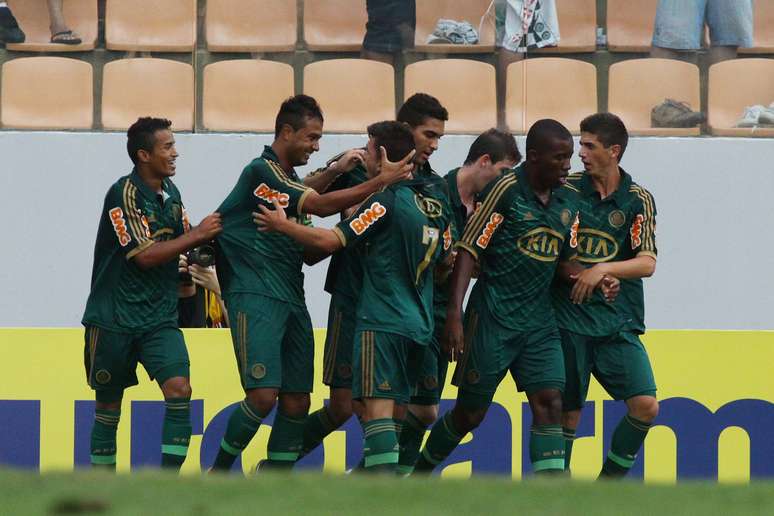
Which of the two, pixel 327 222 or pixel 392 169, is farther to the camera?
pixel 327 222

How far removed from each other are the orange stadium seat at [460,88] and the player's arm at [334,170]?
311 cm

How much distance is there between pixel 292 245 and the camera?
6.96 meters

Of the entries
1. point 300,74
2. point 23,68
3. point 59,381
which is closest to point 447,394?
point 59,381

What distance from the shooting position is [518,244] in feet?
22.8

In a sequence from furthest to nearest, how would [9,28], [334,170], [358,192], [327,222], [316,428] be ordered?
[9,28], [327,222], [316,428], [334,170], [358,192]

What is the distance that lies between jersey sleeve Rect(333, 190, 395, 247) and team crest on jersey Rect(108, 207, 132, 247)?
109cm

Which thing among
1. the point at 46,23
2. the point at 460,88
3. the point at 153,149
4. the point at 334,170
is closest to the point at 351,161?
the point at 334,170

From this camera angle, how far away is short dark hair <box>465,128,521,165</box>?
24.6ft

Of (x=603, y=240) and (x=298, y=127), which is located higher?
(x=298, y=127)

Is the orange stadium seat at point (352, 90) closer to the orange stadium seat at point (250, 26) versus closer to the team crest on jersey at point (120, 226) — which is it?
the orange stadium seat at point (250, 26)

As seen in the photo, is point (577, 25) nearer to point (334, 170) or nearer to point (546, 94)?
point (546, 94)

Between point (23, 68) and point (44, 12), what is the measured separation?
1.48ft

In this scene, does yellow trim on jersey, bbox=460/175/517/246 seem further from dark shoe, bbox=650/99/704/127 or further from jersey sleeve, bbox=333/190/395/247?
dark shoe, bbox=650/99/704/127

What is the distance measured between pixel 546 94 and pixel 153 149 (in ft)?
12.8
